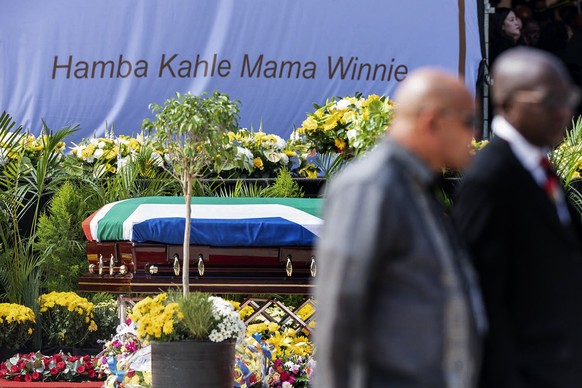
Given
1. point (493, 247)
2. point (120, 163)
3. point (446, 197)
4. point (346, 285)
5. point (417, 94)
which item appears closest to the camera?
point (346, 285)

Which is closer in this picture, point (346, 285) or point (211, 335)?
point (346, 285)

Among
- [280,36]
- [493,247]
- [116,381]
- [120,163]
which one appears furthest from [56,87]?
[493,247]

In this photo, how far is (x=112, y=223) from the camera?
8109 mm

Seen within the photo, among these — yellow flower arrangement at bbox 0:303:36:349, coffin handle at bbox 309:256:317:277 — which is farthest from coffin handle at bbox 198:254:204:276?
yellow flower arrangement at bbox 0:303:36:349

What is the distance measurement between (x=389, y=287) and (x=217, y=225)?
5.11 m

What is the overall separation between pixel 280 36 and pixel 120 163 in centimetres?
333

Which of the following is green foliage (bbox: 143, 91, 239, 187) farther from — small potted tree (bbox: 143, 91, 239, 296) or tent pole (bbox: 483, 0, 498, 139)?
tent pole (bbox: 483, 0, 498, 139)

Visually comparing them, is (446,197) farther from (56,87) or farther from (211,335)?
(56,87)

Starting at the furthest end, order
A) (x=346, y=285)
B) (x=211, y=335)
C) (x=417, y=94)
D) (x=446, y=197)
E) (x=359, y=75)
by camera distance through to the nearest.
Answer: (x=359, y=75)
(x=446, y=197)
(x=211, y=335)
(x=417, y=94)
(x=346, y=285)

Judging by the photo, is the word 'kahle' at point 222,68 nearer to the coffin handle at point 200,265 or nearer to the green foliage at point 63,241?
the green foliage at point 63,241

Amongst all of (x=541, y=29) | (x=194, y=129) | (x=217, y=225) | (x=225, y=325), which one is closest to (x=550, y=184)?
(x=225, y=325)

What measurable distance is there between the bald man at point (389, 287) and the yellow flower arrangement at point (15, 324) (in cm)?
621

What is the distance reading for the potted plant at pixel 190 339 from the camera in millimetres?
6801

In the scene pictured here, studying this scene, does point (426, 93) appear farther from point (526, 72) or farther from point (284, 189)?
point (284, 189)
